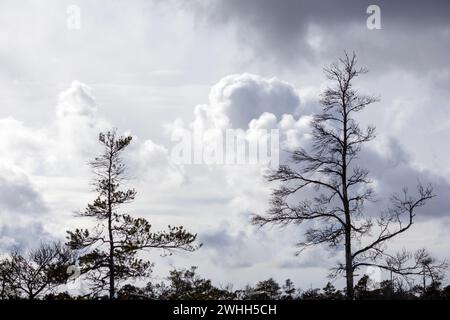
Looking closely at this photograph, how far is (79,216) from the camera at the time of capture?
3197 cm

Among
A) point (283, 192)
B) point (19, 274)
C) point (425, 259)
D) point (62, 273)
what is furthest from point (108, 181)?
point (425, 259)

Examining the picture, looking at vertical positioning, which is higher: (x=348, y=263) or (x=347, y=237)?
(x=347, y=237)

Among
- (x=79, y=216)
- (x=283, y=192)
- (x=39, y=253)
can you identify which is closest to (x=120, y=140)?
(x=79, y=216)

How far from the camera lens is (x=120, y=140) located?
3188cm
